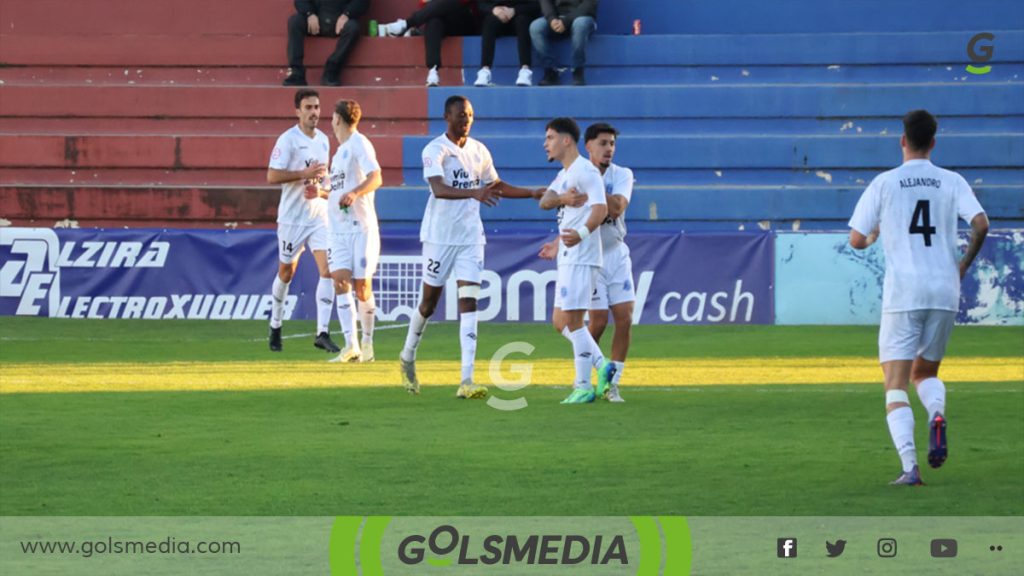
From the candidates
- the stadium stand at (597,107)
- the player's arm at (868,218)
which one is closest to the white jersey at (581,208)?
the player's arm at (868,218)

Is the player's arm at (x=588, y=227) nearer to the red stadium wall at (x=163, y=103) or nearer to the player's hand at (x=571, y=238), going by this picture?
the player's hand at (x=571, y=238)

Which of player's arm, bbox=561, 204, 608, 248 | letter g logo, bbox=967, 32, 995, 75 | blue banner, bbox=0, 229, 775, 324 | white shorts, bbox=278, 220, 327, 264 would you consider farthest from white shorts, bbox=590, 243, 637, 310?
letter g logo, bbox=967, 32, 995, 75

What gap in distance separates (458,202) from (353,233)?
319cm

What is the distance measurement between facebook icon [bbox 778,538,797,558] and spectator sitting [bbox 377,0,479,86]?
2058cm

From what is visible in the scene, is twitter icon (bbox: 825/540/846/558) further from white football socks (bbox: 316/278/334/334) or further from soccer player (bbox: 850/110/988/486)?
white football socks (bbox: 316/278/334/334)

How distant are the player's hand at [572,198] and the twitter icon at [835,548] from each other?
17.2ft

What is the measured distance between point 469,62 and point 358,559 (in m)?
21.8

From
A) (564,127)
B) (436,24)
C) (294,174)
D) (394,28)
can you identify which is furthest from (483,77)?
(564,127)

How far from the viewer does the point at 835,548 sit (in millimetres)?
6590

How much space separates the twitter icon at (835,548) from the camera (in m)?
6.47

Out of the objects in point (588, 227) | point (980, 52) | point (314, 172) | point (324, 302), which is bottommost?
point (324, 302)

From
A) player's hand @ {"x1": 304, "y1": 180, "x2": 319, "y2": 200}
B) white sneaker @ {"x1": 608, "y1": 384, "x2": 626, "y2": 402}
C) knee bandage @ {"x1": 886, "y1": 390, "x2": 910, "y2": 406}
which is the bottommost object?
white sneaker @ {"x1": 608, "y1": 384, "x2": 626, "y2": 402}

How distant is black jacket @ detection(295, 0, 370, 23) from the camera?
27562 millimetres

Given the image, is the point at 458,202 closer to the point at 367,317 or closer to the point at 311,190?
the point at 367,317
